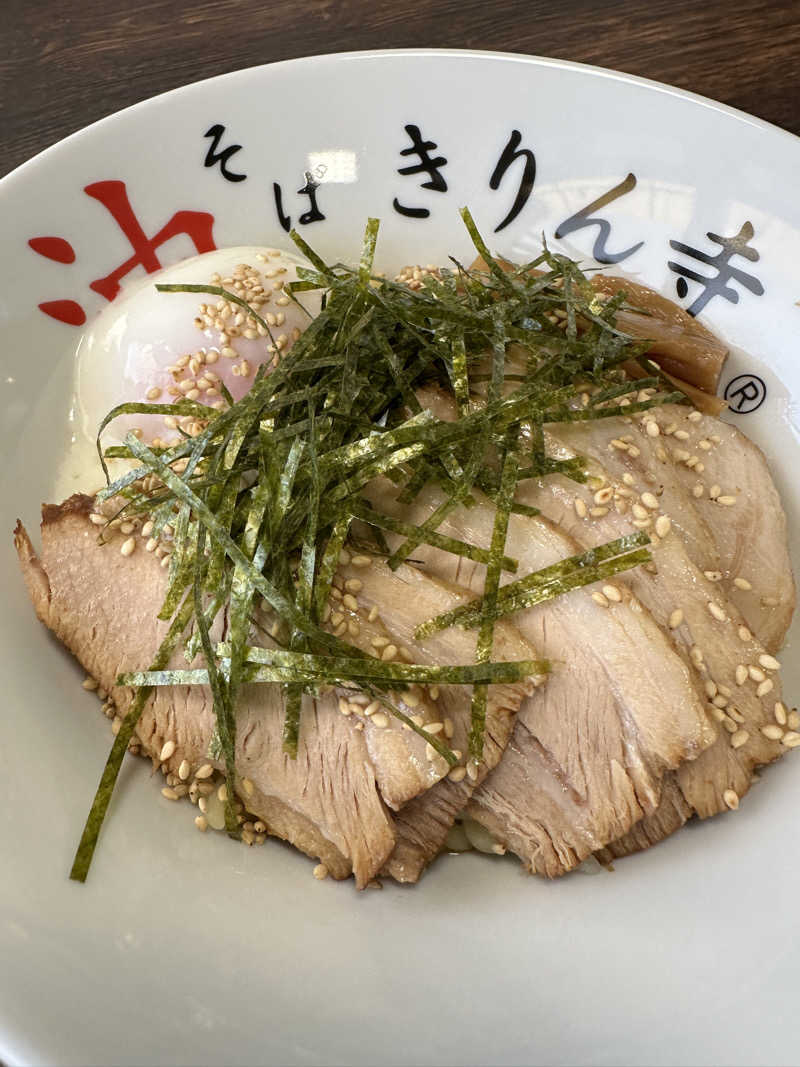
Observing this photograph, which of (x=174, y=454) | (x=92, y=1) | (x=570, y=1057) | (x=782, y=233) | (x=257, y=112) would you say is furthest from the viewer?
(x=92, y=1)

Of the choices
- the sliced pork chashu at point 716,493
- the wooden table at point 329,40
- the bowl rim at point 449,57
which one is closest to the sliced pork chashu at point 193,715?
the sliced pork chashu at point 716,493

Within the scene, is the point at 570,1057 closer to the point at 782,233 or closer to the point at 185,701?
the point at 185,701

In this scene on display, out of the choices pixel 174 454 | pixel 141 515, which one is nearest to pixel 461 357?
pixel 174 454

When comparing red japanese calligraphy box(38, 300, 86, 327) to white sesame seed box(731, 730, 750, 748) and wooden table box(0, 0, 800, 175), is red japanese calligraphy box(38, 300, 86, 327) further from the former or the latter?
white sesame seed box(731, 730, 750, 748)

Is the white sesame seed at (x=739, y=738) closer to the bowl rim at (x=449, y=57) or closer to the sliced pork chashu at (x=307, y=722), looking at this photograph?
the sliced pork chashu at (x=307, y=722)

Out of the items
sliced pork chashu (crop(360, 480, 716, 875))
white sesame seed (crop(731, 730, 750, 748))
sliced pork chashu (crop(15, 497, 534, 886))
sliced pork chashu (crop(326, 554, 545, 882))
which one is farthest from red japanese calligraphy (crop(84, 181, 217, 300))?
white sesame seed (crop(731, 730, 750, 748))

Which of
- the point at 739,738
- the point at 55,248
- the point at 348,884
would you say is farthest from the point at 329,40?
the point at 348,884
